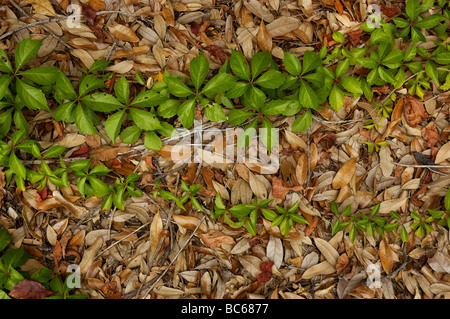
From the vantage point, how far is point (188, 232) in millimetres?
1653

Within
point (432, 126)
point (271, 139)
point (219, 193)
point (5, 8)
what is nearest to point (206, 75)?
point (271, 139)

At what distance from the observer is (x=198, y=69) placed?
1.49 m

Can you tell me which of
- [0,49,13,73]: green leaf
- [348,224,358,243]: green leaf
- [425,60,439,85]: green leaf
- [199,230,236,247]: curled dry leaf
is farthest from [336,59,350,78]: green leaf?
[0,49,13,73]: green leaf

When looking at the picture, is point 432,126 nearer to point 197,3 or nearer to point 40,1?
point 197,3

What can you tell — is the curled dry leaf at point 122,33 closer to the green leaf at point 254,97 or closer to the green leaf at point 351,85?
the green leaf at point 254,97

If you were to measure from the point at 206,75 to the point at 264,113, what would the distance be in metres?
0.33

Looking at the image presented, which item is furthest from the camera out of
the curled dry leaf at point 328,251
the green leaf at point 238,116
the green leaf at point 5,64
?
the curled dry leaf at point 328,251

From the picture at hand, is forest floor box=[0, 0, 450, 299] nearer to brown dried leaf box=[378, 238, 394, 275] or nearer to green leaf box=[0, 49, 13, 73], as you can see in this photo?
brown dried leaf box=[378, 238, 394, 275]

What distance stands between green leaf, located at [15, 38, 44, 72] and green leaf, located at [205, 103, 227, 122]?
81cm

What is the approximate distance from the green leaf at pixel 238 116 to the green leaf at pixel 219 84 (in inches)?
4.5

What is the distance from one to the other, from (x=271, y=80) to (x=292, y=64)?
13cm

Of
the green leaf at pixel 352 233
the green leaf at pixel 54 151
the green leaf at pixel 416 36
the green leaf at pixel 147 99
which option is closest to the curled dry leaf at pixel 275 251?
the green leaf at pixel 352 233

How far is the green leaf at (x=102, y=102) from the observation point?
1507mm

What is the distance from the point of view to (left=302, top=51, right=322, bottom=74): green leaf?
1.53 m
